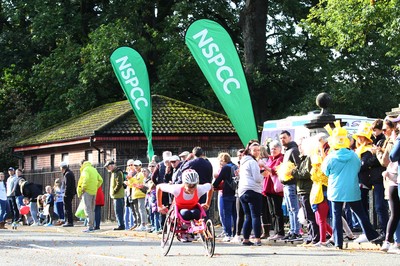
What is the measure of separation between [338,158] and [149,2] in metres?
35.0

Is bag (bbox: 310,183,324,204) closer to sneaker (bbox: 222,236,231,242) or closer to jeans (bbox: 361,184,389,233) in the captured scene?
jeans (bbox: 361,184,389,233)

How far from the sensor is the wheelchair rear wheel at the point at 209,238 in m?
16.7

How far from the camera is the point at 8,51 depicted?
178 feet

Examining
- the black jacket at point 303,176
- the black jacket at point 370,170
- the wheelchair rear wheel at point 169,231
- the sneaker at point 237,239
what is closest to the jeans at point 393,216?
the black jacket at point 370,170

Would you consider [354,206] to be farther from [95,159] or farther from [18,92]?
[18,92]

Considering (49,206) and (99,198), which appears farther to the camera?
(49,206)

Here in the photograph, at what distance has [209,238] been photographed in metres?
16.9

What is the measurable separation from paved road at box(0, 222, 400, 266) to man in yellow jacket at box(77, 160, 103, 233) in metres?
6.20

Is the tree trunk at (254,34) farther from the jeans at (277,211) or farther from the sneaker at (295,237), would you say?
the sneaker at (295,237)

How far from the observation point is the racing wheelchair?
17.0 m

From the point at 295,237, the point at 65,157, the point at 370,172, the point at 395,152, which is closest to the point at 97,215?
the point at 295,237

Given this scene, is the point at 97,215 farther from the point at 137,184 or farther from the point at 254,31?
the point at 254,31

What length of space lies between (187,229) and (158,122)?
21832mm

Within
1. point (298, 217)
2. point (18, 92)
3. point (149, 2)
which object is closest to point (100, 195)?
point (298, 217)
